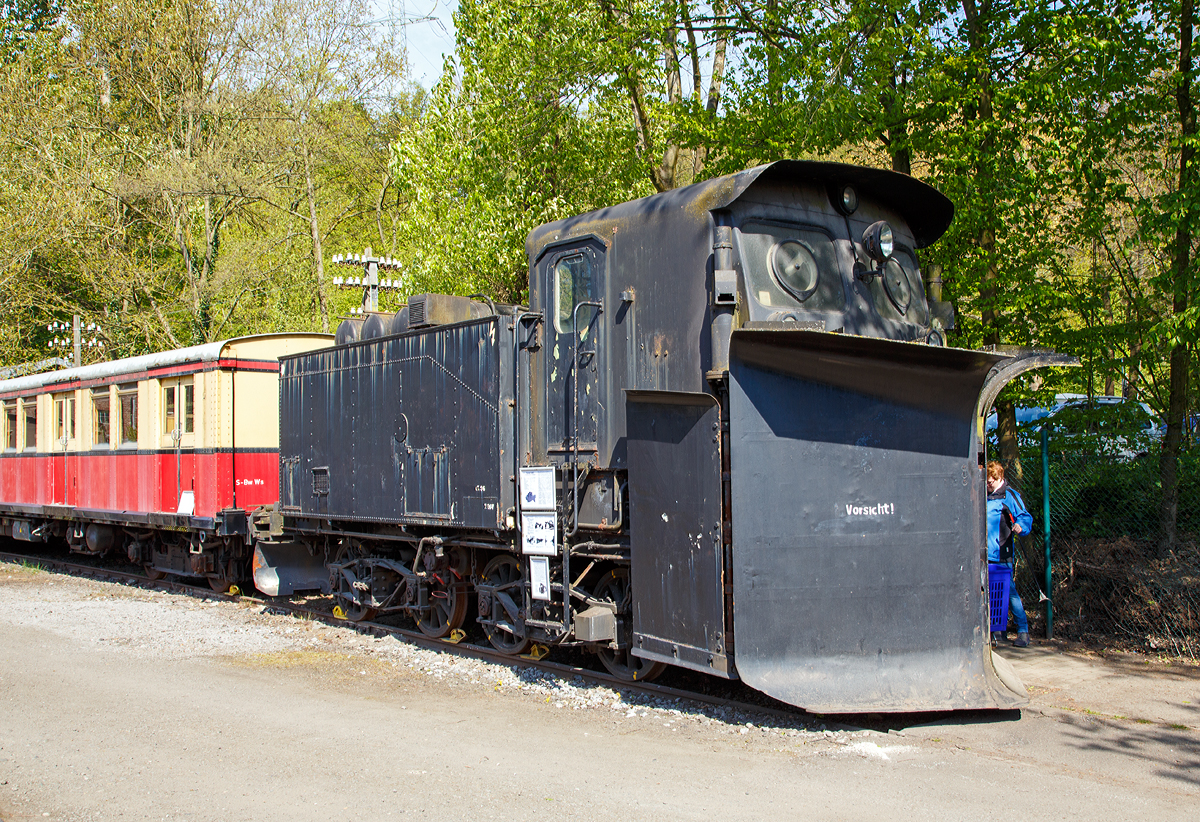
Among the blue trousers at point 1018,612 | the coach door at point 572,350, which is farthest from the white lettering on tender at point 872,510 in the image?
the blue trousers at point 1018,612

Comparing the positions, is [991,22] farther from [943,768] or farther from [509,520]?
[943,768]

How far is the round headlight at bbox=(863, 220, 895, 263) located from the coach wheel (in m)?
6.22

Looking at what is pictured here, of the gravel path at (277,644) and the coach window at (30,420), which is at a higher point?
the coach window at (30,420)

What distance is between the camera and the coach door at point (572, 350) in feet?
22.3

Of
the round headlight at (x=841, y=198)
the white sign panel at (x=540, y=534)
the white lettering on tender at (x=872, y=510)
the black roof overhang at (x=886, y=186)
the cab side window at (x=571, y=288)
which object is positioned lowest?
the white sign panel at (x=540, y=534)

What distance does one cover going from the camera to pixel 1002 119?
369 inches

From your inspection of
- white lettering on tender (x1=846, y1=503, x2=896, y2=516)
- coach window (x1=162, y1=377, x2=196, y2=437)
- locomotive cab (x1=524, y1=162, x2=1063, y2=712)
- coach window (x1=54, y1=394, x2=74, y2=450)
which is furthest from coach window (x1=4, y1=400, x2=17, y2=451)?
white lettering on tender (x1=846, y1=503, x2=896, y2=516)

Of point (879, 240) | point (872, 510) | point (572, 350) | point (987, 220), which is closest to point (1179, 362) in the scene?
point (987, 220)

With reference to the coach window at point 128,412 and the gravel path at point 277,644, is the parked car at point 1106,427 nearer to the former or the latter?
the gravel path at point 277,644

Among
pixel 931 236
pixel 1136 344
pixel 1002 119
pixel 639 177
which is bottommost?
pixel 1136 344

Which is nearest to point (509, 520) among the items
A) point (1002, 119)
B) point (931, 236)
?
point (931, 236)

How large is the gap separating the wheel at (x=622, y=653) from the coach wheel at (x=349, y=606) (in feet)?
11.3

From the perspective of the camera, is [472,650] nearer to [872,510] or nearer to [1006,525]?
[872,510]

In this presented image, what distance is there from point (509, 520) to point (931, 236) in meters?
4.14
